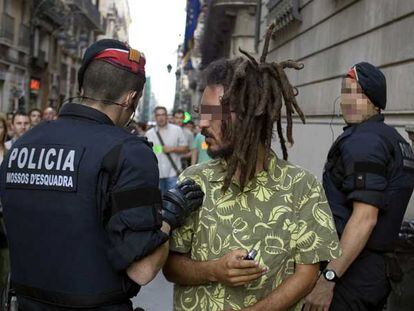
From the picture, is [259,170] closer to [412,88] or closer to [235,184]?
[235,184]

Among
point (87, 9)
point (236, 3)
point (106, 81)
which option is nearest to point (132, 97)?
point (106, 81)

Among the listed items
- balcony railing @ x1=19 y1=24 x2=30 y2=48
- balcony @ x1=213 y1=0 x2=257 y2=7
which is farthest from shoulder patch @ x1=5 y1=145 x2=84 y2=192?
balcony railing @ x1=19 y1=24 x2=30 y2=48

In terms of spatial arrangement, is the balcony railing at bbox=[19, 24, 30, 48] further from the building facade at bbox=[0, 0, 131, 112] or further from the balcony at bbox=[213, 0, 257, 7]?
the balcony at bbox=[213, 0, 257, 7]

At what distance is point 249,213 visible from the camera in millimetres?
2307

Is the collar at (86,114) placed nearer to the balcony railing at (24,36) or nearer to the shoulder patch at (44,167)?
the shoulder patch at (44,167)

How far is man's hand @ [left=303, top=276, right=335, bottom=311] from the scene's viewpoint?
9.45 ft

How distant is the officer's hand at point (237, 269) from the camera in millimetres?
2146

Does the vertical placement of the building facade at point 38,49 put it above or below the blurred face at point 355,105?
above

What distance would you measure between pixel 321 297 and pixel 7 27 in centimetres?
2814

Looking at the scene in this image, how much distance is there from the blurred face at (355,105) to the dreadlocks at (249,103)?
969 mm

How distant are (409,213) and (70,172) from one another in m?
3.63

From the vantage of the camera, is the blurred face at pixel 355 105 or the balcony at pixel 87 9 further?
the balcony at pixel 87 9

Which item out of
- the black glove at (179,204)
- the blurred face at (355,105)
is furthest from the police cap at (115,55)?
the blurred face at (355,105)

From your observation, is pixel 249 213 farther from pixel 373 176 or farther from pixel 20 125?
pixel 20 125
